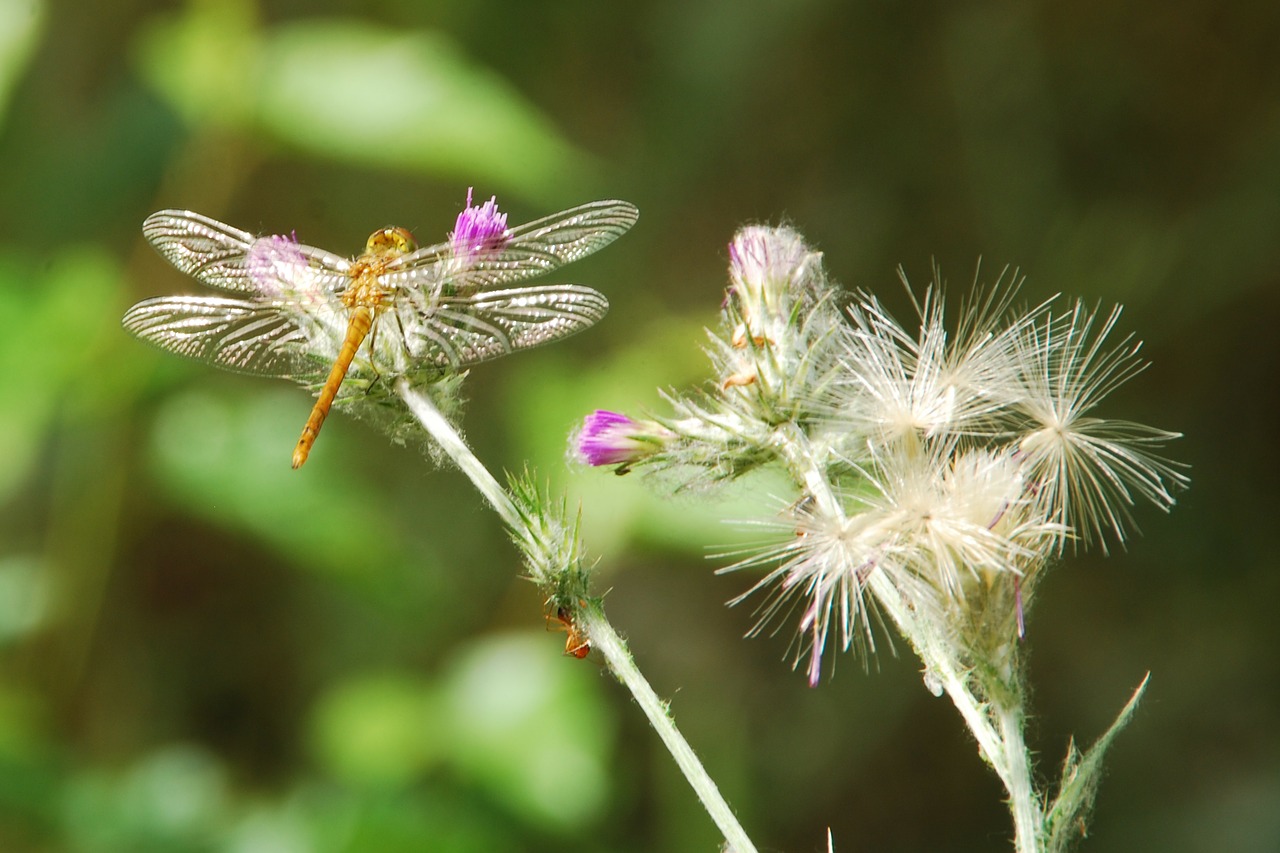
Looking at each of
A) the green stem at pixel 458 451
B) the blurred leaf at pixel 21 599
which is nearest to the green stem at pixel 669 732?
the green stem at pixel 458 451

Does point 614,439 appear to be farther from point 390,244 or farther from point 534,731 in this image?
point 534,731

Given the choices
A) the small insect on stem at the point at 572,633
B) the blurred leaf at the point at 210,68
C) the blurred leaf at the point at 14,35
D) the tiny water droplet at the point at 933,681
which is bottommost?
the tiny water droplet at the point at 933,681

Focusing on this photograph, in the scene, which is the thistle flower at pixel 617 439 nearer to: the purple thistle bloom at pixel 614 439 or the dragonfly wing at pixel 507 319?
the purple thistle bloom at pixel 614 439

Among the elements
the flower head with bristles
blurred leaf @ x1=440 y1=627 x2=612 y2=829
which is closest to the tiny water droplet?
the flower head with bristles

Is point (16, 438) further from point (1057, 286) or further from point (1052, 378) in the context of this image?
point (1057, 286)

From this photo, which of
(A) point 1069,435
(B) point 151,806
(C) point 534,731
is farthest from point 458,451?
(B) point 151,806

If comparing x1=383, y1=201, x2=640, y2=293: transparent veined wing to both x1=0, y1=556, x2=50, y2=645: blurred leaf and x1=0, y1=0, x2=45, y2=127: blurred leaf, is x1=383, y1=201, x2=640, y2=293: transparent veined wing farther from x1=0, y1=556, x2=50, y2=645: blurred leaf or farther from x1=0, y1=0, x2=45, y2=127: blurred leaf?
x1=0, y1=556, x2=50, y2=645: blurred leaf

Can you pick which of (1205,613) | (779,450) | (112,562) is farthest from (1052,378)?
(1205,613)
